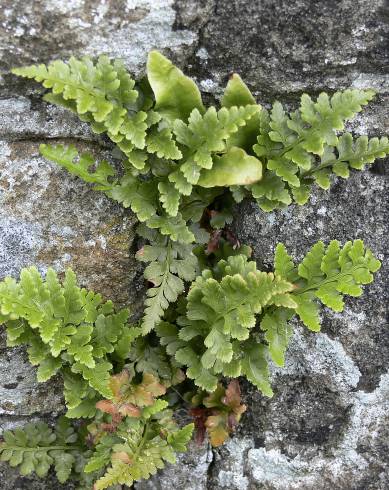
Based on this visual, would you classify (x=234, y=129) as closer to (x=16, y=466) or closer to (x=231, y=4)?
(x=231, y=4)

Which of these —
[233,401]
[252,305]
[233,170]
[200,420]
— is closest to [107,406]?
[200,420]

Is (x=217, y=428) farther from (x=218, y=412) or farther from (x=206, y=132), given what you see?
(x=206, y=132)

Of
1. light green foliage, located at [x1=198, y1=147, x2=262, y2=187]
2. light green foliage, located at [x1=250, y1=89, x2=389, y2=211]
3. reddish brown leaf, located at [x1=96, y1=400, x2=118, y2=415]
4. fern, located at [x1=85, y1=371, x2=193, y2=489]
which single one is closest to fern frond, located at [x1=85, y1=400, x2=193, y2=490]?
fern, located at [x1=85, y1=371, x2=193, y2=489]

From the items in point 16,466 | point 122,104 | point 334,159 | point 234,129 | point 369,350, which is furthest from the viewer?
point 16,466

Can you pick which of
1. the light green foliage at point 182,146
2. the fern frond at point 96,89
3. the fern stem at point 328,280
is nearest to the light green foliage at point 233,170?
the light green foliage at point 182,146

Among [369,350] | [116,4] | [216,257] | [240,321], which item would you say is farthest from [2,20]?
[369,350]

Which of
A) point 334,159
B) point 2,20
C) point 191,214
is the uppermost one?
point 2,20

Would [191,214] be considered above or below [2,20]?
below
